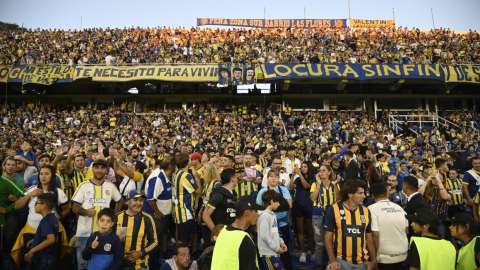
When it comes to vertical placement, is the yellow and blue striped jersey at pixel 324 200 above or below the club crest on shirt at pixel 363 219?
above

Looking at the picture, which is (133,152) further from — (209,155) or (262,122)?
(262,122)

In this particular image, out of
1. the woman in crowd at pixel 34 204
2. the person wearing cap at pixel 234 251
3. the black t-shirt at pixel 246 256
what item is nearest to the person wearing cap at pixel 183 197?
the woman in crowd at pixel 34 204

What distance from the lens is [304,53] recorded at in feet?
75.7

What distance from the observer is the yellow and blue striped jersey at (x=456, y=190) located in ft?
21.4

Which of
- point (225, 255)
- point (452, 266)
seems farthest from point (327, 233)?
point (225, 255)

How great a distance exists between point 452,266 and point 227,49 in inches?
903

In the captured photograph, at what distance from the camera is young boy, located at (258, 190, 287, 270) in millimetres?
3613

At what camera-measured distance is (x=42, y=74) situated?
21203 mm

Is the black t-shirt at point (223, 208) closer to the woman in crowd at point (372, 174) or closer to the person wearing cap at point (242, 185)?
the person wearing cap at point (242, 185)

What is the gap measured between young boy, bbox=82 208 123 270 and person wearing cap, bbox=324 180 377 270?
2597mm

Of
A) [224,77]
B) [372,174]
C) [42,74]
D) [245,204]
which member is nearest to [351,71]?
[224,77]

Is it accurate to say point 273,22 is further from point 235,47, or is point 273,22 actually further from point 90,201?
point 90,201

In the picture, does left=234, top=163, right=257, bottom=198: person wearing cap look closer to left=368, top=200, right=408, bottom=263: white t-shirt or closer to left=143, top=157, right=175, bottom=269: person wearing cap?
left=143, top=157, right=175, bottom=269: person wearing cap

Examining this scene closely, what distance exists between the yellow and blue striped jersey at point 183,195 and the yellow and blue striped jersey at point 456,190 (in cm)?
577
